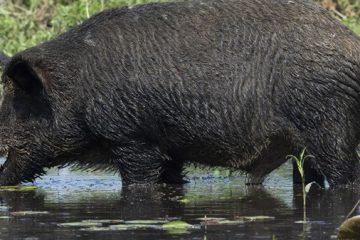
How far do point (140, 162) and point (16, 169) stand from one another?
47.8 inches

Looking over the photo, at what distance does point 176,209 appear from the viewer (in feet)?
30.3

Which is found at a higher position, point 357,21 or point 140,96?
point 357,21

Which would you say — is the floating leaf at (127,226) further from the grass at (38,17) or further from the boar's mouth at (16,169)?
the grass at (38,17)

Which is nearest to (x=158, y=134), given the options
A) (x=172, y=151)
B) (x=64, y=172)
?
(x=172, y=151)

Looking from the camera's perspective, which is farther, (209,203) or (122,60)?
(122,60)

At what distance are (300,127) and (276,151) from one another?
451 mm

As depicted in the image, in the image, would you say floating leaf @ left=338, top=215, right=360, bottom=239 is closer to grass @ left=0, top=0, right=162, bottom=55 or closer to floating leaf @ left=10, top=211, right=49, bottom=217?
floating leaf @ left=10, top=211, right=49, bottom=217

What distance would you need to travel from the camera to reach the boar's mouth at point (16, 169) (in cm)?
1107

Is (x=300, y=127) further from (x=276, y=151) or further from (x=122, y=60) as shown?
(x=122, y=60)

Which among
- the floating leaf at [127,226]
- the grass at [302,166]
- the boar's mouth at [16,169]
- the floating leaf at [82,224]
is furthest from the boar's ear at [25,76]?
the floating leaf at [127,226]

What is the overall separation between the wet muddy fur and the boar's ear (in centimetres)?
1

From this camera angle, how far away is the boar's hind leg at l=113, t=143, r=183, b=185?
10.6 m

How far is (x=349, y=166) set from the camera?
10320 millimetres

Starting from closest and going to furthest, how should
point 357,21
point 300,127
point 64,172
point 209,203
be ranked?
point 209,203 < point 300,127 < point 64,172 < point 357,21
